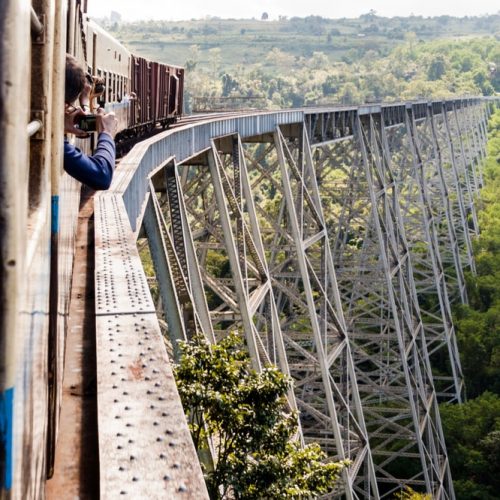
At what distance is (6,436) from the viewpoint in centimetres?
106

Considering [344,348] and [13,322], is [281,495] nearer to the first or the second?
[13,322]

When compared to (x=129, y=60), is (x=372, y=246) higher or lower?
lower

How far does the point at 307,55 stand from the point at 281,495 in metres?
179

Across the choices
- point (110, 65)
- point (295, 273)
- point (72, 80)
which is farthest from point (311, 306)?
point (72, 80)

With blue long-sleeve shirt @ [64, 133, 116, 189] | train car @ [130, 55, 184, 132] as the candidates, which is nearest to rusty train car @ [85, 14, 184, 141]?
train car @ [130, 55, 184, 132]

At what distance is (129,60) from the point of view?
1327cm

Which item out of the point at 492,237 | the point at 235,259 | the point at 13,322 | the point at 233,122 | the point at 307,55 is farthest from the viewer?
the point at 307,55

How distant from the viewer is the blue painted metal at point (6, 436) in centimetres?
104

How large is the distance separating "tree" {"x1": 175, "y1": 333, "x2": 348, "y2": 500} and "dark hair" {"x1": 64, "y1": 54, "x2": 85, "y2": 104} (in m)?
3.36

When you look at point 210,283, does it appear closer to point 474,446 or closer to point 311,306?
point 311,306

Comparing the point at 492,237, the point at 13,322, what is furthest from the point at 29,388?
the point at 492,237

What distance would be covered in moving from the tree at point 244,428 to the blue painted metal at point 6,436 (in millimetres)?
4368

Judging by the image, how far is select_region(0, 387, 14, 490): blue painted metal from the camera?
1044mm

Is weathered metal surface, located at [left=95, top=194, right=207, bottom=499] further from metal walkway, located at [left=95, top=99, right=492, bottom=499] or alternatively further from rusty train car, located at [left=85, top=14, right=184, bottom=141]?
rusty train car, located at [left=85, top=14, right=184, bottom=141]
